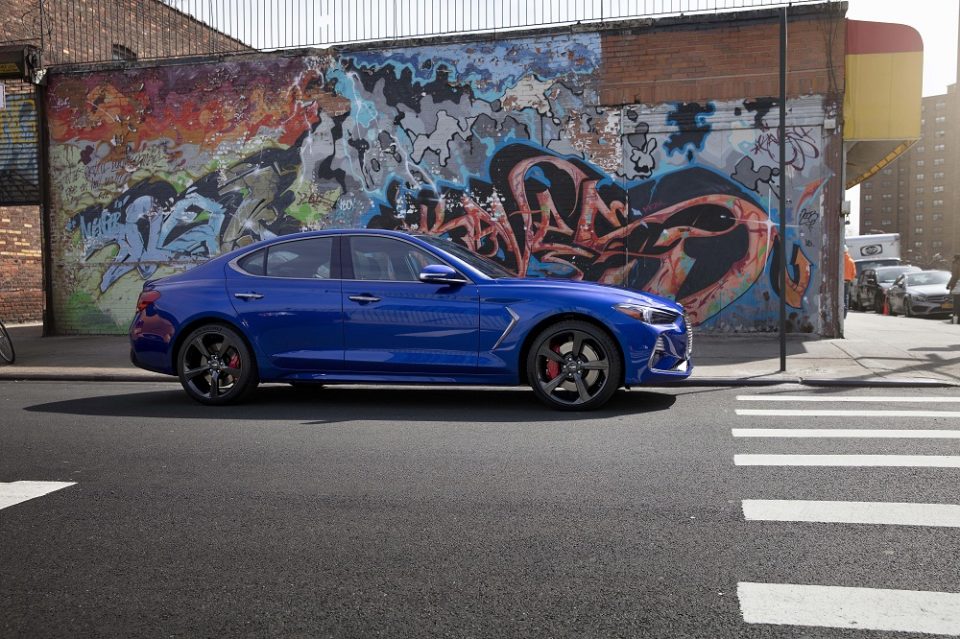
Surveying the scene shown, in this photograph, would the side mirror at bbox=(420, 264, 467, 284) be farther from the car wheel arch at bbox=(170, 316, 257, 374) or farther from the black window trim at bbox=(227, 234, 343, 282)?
the car wheel arch at bbox=(170, 316, 257, 374)

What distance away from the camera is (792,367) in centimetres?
1020

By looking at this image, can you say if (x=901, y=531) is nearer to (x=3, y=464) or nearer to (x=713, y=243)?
(x=3, y=464)

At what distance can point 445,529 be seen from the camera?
3863 mm

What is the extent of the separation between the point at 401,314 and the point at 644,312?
2057mm

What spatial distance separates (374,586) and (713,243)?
11475mm

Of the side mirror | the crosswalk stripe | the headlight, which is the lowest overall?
the crosswalk stripe

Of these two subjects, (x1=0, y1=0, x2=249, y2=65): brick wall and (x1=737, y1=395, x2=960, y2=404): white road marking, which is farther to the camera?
(x1=0, y1=0, x2=249, y2=65): brick wall

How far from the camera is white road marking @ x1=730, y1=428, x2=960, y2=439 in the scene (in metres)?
5.98

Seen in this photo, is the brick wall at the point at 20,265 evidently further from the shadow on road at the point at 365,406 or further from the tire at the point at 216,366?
the tire at the point at 216,366

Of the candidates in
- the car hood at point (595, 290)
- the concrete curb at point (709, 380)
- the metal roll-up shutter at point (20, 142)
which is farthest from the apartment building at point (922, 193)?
the car hood at point (595, 290)

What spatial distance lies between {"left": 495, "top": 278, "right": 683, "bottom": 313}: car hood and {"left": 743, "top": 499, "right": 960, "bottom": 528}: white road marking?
10.1 ft

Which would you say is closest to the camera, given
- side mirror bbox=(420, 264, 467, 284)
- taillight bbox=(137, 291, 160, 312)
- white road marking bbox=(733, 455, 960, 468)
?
white road marking bbox=(733, 455, 960, 468)

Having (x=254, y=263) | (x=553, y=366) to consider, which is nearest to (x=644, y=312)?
(x=553, y=366)

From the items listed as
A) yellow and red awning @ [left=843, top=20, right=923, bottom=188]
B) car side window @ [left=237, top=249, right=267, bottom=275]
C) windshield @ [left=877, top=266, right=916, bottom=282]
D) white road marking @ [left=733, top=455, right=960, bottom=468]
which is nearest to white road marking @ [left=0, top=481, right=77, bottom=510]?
car side window @ [left=237, top=249, right=267, bottom=275]
